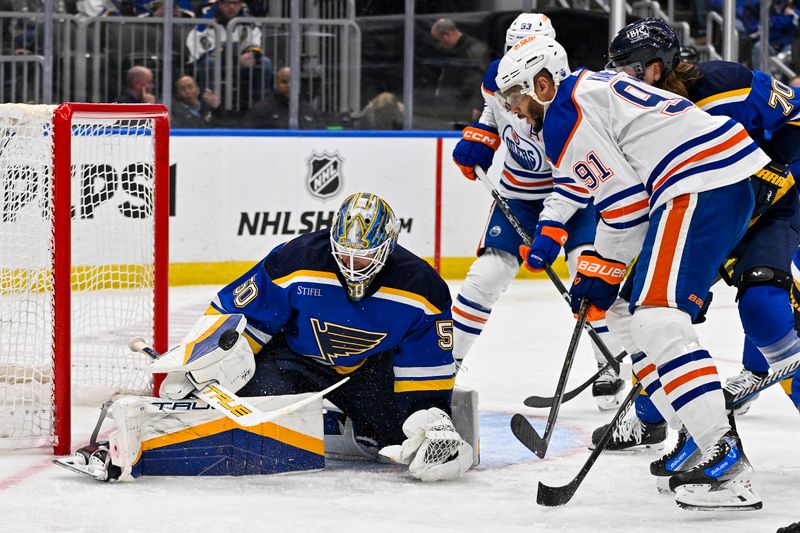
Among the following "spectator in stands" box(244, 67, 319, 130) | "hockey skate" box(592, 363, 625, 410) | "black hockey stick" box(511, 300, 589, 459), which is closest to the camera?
"black hockey stick" box(511, 300, 589, 459)

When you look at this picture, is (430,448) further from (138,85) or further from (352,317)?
(138,85)

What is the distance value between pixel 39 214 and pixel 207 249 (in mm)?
3153

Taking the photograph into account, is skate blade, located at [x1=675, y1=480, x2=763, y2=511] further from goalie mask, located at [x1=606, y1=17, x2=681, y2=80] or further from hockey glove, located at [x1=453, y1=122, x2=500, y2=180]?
hockey glove, located at [x1=453, y1=122, x2=500, y2=180]

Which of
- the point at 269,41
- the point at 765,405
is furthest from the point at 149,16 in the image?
the point at 765,405

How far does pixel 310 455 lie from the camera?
9.65ft

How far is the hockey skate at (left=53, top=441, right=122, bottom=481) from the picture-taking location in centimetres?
280

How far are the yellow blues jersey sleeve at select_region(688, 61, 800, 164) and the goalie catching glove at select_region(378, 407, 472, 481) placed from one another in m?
0.96

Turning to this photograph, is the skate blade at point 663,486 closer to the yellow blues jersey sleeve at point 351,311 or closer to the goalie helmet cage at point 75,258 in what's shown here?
the yellow blues jersey sleeve at point 351,311

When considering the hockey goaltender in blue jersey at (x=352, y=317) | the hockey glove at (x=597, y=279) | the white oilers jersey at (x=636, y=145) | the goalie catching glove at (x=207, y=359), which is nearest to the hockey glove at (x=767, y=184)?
the white oilers jersey at (x=636, y=145)

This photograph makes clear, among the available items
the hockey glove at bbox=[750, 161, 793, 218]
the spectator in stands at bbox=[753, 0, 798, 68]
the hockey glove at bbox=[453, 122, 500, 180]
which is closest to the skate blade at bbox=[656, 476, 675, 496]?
the hockey glove at bbox=[750, 161, 793, 218]

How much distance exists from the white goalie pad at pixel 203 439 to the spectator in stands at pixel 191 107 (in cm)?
383

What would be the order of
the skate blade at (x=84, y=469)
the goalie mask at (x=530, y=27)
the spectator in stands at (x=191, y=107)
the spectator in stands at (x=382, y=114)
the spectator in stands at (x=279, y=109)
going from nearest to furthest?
the skate blade at (x=84, y=469) < the goalie mask at (x=530, y=27) < the spectator in stands at (x=191, y=107) < the spectator in stands at (x=279, y=109) < the spectator in stands at (x=382, y=114)

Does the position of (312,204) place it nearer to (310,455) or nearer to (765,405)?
(765,405)

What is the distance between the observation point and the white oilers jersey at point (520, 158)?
384cm
